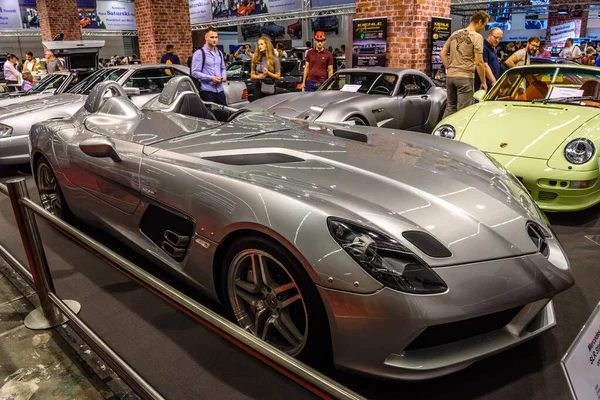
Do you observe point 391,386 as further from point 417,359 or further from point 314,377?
point 314,377

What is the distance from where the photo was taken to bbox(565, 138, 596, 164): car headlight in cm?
344

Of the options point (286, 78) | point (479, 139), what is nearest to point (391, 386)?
point (479, 139)

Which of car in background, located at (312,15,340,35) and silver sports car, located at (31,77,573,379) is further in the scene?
car in background, located at (312,15,340,35)

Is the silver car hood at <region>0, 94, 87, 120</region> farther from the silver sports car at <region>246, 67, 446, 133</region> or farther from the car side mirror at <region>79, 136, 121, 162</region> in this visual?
the car side mirror at <region>79, 136, 121, 162</region>

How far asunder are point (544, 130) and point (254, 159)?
106 inches

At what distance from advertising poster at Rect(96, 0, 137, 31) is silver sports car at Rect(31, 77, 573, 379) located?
20.6m

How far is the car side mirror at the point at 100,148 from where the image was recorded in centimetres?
251

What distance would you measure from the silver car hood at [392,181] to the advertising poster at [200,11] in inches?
634

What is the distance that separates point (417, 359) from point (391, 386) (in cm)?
32

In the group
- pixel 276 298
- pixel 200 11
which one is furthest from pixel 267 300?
pixel 200 11

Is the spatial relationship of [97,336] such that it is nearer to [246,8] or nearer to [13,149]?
[13,149]

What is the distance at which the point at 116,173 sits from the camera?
8.45 ft

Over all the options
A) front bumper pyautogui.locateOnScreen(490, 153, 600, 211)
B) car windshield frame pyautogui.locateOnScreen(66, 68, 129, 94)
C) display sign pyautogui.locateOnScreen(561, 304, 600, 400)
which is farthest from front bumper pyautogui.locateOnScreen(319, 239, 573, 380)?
car windshield frame pyautogui.locateOnScreen(66, 68, 129, 94)

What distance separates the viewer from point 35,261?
232 centimetres
